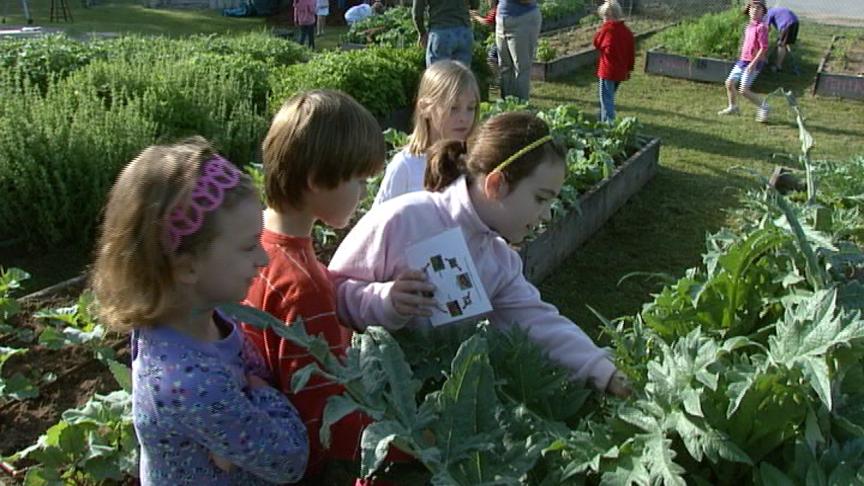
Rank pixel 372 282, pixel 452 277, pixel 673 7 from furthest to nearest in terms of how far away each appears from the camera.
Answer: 1. pixel 673 7
2. pixel 372 282
3. pixel 452 277

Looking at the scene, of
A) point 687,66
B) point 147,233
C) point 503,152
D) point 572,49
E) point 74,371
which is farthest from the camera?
point 572,49

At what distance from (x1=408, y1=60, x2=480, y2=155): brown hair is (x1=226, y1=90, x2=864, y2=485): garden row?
193cm

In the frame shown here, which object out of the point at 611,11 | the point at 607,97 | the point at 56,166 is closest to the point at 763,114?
the point at 607,97

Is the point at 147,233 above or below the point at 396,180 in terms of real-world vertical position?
above

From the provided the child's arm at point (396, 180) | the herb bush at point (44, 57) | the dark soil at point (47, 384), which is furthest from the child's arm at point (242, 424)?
the herb bush at point (44, 57)

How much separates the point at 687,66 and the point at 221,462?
38.5ft

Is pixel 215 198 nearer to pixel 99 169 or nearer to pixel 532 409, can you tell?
pixel 532 409

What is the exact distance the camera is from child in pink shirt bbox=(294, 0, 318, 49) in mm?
14764

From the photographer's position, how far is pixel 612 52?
8969 millimetres

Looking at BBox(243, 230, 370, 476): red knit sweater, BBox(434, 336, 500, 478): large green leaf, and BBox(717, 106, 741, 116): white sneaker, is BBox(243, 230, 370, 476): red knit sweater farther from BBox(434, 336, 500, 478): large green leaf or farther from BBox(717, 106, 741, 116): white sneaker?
BBox(717, 106, 741, 116): white sneaker

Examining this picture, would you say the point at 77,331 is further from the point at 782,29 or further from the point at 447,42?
the point at 782,29

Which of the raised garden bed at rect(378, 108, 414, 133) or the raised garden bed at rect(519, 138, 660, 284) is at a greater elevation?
the raised garden bed at rect(378, 108, 414, 133)

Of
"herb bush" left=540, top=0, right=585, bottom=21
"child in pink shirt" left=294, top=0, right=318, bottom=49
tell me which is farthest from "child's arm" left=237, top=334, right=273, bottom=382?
"herb bush" left=540, top=0, right=585, bottom=21

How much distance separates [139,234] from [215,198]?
18 centimetres
